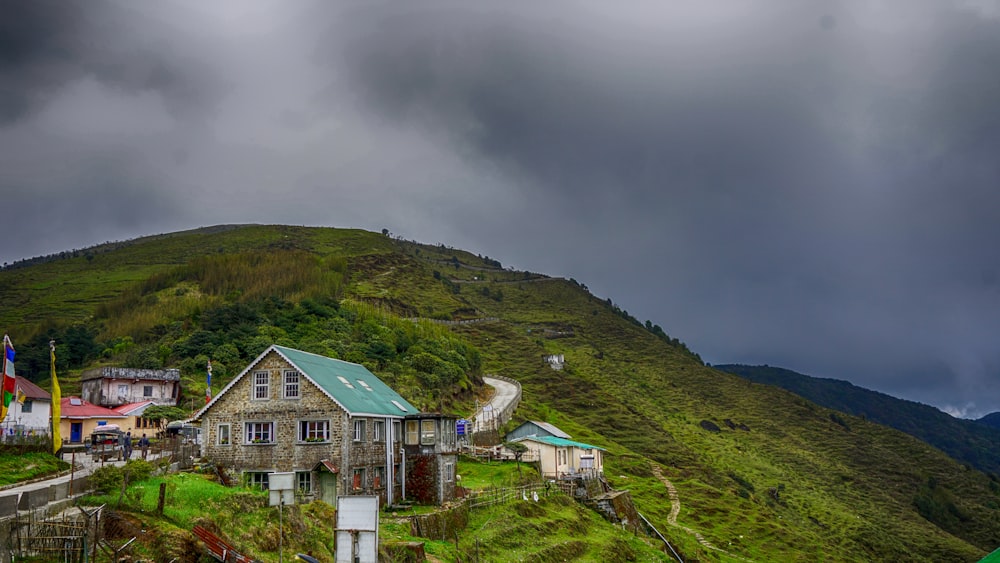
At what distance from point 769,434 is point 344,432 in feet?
358

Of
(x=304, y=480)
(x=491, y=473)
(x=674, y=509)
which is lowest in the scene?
(x=674, y=509)

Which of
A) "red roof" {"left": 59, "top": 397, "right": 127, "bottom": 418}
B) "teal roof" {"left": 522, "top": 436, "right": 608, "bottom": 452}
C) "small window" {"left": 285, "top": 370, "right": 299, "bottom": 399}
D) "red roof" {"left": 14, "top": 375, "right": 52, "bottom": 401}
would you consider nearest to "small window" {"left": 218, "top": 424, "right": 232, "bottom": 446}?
"small window" {"left": 285, "top": 370, "right": 299, "bottom": 399}

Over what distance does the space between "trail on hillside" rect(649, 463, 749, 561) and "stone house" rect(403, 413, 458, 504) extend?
29.5 m

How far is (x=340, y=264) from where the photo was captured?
143m

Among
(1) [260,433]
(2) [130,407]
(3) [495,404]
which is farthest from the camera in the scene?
(3) [495,404]

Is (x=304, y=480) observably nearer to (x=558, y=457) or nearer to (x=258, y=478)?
(x=258, y=478)

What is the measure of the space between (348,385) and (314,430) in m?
4.49

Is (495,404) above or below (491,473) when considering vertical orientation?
above

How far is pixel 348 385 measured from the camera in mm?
41219

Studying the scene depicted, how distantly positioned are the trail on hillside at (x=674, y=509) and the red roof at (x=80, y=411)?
45779mm

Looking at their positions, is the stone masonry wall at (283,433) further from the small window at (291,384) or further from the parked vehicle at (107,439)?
the parked vehicle at (107,439)

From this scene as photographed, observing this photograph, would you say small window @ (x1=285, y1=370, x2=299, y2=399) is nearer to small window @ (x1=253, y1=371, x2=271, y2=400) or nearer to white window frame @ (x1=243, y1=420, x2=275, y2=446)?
small window @ (x1=253, y1=371, x2=271, y2=400)

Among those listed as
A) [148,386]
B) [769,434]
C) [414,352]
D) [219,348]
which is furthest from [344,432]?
[769,434]

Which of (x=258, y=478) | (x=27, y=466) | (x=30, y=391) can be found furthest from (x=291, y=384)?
(x=30, y=391)
